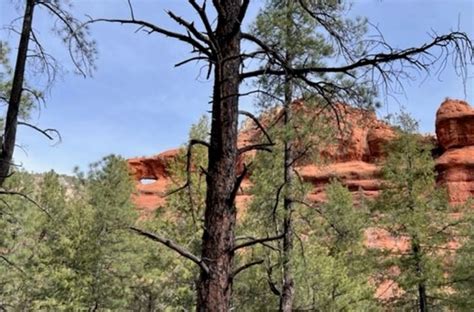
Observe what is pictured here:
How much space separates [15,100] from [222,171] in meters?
3.06

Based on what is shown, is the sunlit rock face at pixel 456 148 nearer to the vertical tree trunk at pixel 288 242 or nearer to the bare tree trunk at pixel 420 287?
the bare tree trunk at pixel 420 287

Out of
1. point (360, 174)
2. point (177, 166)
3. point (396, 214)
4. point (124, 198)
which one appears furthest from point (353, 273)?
point (360, 174)

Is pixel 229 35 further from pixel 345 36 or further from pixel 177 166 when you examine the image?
pixel 177 166

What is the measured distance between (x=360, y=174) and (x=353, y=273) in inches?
1173

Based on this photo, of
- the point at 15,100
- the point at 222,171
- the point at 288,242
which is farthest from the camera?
the point at 288,242

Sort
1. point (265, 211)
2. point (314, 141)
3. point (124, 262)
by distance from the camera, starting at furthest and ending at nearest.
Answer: point (124, 262) → point (265, 211) → point (314, 141)

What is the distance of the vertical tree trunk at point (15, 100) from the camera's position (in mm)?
4953

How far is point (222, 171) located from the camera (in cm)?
306

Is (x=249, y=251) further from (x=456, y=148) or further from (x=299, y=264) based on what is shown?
(x=456, y=148)

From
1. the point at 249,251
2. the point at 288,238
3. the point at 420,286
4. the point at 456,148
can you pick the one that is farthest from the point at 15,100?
the point at 456,148

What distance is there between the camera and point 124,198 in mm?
20531

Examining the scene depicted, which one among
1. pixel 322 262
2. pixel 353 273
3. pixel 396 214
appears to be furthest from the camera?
pixel 353 273

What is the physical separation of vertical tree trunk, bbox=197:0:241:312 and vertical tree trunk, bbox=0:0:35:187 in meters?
2.76

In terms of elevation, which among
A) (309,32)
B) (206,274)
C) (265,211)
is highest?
(309,32)
